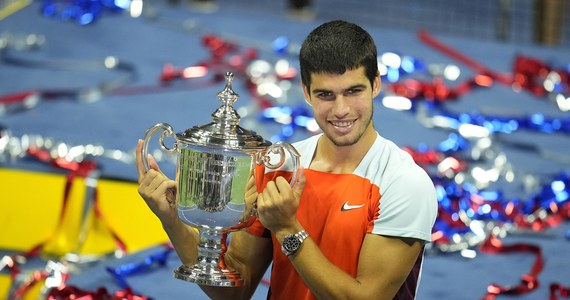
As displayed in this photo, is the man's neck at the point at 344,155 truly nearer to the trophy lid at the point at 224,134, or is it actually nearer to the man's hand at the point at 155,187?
the trophy lid at the point at 224,134

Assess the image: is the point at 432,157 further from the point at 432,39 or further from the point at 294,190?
the point at 294,190

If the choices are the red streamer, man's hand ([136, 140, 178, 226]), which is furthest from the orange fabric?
the red streamer

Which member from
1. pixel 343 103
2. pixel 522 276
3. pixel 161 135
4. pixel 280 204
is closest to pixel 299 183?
pixel 280 204

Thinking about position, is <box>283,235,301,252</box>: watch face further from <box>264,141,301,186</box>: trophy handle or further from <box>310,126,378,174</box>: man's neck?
<box>310,126,378,174</box>: man's neck

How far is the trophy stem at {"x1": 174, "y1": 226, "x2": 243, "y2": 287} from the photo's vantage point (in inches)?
91.0

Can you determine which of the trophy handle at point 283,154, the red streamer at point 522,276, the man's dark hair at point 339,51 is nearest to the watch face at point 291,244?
the trophy handle at point 283,154

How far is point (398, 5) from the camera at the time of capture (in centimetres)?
922

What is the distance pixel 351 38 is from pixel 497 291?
1.62 meters

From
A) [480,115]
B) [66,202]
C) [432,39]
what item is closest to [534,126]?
[480,115]

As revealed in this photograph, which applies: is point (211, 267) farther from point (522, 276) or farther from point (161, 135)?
point (522, 276)

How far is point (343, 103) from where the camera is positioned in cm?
225

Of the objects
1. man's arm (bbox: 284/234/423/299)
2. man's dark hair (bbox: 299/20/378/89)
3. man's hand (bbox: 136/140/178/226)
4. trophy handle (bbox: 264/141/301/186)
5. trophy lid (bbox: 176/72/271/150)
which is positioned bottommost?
man's arm (bbox: 284/234/423/299)

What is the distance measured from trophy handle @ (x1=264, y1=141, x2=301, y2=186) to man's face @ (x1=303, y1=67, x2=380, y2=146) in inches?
3.7

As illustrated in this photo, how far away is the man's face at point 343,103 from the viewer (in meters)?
2.24
